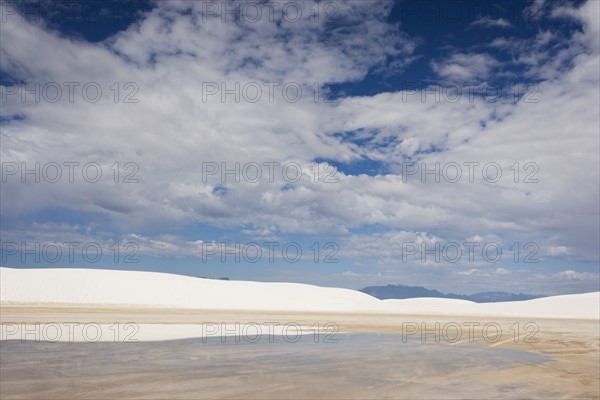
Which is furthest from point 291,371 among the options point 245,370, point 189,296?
point 189,296

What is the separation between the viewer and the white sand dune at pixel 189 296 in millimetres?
83125

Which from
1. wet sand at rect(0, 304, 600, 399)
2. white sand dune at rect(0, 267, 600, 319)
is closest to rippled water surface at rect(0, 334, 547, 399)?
wet sand at rect(0, 304, 600, 399)

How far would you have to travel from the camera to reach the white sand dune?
273ft

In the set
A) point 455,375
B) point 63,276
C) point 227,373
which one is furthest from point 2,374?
point 63,276

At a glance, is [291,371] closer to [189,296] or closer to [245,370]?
[245,370]

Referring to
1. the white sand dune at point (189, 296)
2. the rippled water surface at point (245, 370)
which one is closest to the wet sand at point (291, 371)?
the rippled water surface at point (245, 370)

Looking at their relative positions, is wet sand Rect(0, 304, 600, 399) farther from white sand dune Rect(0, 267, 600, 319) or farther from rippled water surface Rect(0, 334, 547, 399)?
white sand dune Rect(0, 267, 600, 319)

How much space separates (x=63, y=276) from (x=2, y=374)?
93.8 m

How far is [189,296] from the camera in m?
95.5

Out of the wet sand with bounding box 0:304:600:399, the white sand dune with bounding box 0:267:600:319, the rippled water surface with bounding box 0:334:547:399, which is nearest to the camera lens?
the rippled water surface with bounding box 0:334:547:399

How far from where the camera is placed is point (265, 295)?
109062 millimetres

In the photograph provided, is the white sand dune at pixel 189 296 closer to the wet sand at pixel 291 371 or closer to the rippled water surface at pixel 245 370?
the wet sand at pixel 291 371

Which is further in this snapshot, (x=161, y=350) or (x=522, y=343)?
(x=522, y=343)

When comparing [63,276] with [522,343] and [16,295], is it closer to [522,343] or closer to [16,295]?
[16,295]
